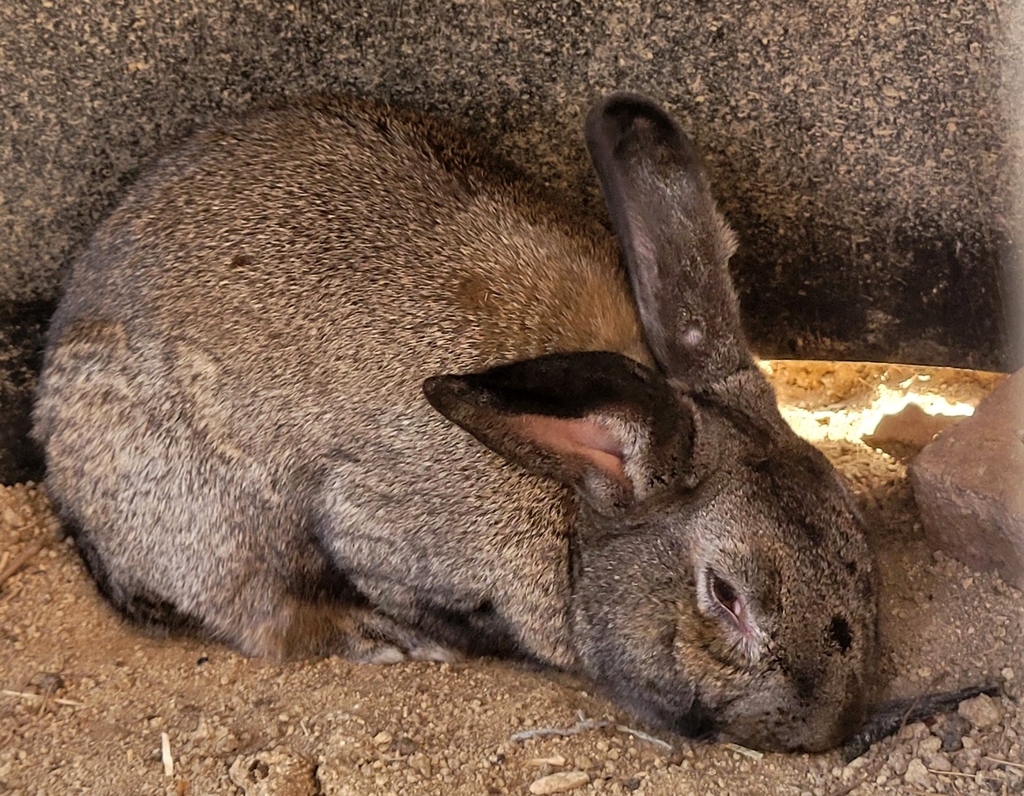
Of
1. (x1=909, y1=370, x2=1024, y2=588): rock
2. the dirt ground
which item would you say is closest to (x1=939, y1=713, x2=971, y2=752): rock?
the dirt ground

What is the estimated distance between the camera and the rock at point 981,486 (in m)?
3.00

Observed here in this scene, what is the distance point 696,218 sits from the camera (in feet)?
10.0

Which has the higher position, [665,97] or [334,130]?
[665,97]

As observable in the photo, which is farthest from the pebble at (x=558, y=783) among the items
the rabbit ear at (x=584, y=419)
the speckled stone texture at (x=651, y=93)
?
the speckled stone texture at (x=651, y=93)

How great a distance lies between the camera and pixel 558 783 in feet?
9.16

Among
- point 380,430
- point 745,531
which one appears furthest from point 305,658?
point 745,531

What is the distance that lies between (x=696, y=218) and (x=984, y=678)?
156cm

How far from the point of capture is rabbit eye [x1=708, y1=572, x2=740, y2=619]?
2.65m

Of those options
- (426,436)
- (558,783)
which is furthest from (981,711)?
(426,436)

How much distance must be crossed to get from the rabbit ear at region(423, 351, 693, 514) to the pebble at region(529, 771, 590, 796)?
29.0 inches

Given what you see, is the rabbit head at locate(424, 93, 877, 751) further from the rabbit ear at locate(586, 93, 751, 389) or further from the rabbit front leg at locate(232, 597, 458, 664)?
the rabbit front leg at locate(232, 597, 458, 664)

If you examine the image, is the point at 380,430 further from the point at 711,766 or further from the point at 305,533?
the point at 711,766

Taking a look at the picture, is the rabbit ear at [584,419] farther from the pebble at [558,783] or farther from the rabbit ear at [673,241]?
the pebble at [558,783]

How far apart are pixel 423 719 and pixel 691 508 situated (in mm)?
1059
